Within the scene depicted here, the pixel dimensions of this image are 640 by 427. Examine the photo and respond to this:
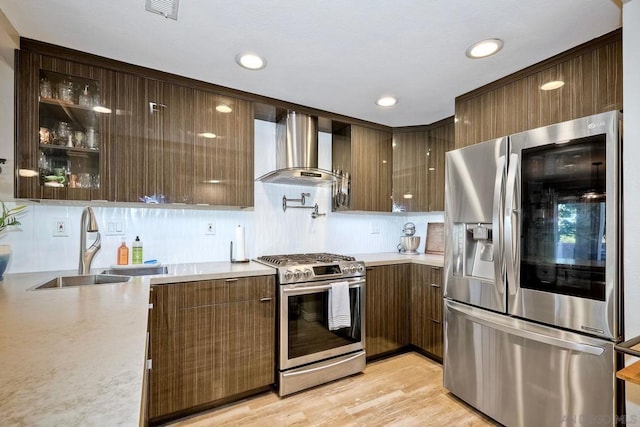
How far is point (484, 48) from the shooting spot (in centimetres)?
179

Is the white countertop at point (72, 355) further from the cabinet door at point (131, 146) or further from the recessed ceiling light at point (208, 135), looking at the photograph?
the recessed ceiling light at point (208, 135)

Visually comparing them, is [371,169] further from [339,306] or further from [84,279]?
[84,279]

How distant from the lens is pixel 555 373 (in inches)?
63.5

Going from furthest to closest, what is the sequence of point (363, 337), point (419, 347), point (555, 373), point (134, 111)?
point (419, 347) → point (363, 337) → point (134, 111) → point (555, 373)

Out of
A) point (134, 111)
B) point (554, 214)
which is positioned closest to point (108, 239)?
point (134, 111)

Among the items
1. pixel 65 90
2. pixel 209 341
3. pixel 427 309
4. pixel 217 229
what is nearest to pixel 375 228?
pixel 427 309

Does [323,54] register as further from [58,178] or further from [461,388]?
[461,388]

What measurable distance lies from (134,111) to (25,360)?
1746 millimetres

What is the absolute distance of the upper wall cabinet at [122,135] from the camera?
1.83m

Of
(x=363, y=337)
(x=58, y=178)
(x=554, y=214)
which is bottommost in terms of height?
(x=363, y=337)

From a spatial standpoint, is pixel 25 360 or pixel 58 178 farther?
pixel 58 178

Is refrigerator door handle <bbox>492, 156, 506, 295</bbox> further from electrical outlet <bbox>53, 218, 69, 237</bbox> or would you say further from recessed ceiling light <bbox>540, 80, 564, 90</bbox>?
electrical outlet <bbox>53, 218, 69, 237</bbox>

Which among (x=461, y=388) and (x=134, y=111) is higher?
(x=134, y=111)

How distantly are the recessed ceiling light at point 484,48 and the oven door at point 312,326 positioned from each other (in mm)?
1737
